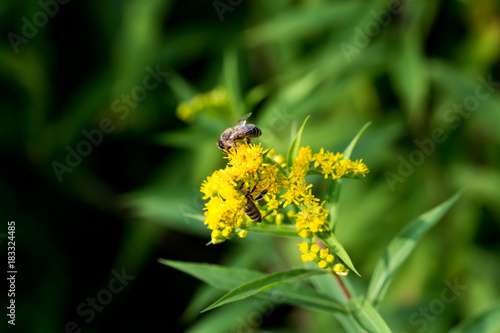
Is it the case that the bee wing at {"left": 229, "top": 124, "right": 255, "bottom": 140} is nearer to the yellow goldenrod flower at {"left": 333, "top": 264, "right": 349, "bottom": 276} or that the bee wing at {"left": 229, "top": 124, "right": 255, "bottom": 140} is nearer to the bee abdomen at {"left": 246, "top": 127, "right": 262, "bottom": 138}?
the bee abdomen at {"left": 246, "top": 127, "right": 262, "bottom": 138}

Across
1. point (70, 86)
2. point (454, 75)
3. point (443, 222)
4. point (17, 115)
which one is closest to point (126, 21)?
point (70, 86)

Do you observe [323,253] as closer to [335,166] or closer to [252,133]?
[335,166]

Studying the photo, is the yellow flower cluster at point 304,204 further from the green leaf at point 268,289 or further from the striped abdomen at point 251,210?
the green leaf at point 268,289

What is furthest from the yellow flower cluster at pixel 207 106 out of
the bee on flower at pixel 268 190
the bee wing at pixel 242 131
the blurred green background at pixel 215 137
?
the bee on flower at pixel 268 190

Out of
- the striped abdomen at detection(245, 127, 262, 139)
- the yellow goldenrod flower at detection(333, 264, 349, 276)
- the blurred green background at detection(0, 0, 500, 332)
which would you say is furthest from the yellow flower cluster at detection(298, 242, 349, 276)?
the blurred green background at detection(0, 0, 500, 332)

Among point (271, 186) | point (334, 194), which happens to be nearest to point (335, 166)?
point (334, 194)
